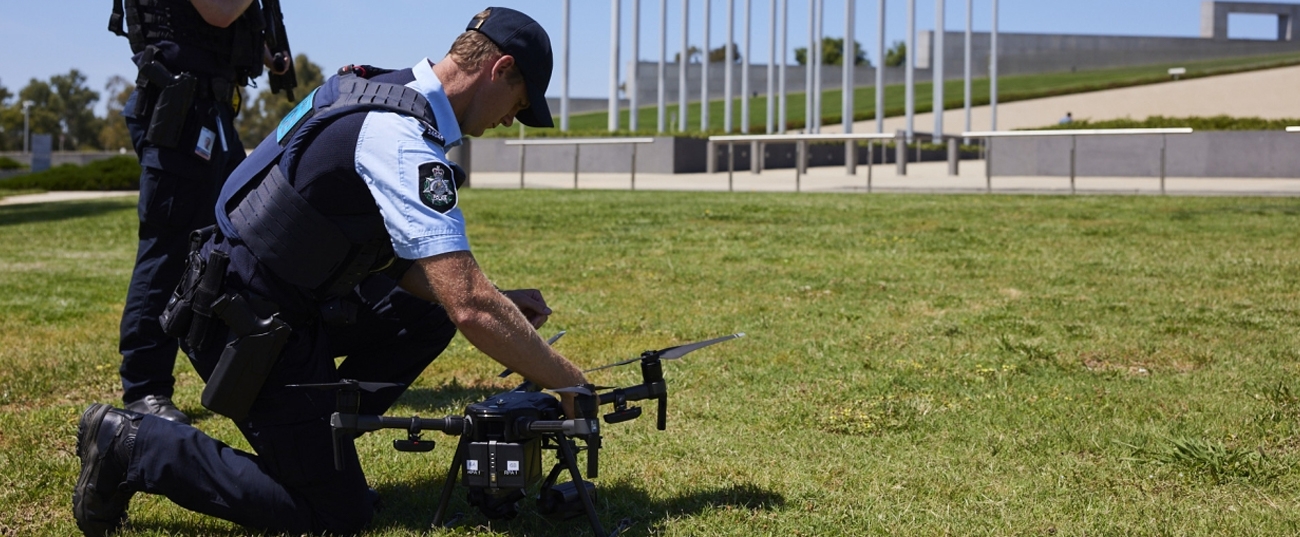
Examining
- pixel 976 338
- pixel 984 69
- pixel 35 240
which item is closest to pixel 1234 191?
pixel 976 338

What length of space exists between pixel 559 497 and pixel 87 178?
24406mm

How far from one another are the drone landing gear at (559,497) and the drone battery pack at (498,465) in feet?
0.21

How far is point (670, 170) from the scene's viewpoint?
3178cm

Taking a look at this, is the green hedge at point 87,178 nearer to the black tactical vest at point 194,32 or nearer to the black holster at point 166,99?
the black tactical vest at point 194,32

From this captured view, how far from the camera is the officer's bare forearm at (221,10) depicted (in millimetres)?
4284

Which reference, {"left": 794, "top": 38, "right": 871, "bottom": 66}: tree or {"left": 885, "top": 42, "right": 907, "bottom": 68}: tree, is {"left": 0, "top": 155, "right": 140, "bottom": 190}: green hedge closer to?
{"left": 794, "top": 38, "right": 871, "bottom": 66}: tree

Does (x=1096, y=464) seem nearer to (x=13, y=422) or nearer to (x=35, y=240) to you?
(x=13, y=422)

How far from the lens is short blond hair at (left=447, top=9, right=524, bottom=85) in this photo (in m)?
2.97

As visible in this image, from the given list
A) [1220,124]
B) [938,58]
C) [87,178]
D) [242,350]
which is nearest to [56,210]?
[87,178]

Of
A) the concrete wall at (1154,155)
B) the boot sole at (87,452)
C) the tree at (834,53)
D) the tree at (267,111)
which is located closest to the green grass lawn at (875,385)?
the boot sole at (87,452)

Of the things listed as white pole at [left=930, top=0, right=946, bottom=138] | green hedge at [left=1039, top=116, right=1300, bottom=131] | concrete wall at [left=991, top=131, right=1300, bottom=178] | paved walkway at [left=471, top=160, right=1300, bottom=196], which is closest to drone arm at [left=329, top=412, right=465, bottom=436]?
paved walkway at [left=471, top=160, right=1300, bottom=196]

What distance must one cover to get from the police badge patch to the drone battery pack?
1.90 feet

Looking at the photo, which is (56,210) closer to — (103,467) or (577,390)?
(103,467)

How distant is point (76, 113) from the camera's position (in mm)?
92688
